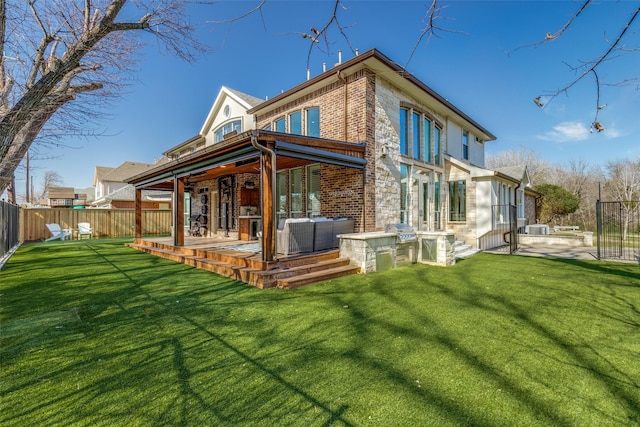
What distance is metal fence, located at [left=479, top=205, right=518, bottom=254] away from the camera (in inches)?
438

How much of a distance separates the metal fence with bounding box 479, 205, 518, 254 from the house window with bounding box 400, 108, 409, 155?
15.0 ft

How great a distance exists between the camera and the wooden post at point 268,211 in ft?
19.3

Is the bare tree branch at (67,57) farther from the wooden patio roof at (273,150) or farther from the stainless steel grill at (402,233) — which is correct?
the stainless steel grill at (402,233)

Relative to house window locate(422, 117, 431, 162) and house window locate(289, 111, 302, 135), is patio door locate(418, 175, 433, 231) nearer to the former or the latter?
house window locate(422, 117, 431, 162)

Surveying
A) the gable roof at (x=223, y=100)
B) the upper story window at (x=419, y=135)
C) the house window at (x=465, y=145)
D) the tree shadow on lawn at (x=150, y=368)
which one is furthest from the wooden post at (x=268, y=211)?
the house window at (x=465, y=145)

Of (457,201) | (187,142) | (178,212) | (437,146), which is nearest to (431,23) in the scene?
(178,212)

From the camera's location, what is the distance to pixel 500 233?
12.9m

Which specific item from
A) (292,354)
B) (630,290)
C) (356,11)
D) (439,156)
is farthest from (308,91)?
(630,290)

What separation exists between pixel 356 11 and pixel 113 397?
4.06 metres

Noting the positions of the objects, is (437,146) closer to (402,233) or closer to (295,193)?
(402,233)

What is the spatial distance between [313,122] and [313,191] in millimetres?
2417

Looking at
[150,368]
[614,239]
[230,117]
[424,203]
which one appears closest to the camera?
[150,368]

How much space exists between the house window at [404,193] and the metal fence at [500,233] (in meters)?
3.88

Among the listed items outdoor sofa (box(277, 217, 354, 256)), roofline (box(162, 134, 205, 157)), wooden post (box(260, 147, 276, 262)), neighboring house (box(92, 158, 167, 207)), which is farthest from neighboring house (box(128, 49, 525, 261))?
neighboring house (box(92, 158, 167, 207))
